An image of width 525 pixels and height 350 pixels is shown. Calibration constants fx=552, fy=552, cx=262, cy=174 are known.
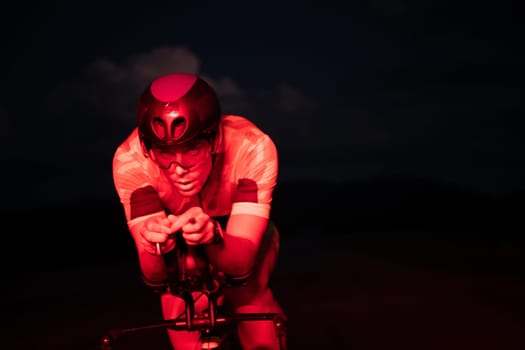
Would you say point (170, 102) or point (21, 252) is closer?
point (170, 102)

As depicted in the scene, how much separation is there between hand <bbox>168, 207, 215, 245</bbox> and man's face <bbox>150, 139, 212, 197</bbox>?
0.34 metres

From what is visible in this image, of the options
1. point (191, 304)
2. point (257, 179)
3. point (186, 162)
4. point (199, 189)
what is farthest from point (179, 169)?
point (191, 304)

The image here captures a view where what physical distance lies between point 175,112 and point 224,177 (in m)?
0.50

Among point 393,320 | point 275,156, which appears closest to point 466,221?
point 393,320

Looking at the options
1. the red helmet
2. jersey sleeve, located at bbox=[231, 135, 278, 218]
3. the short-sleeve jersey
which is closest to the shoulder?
the short-sleeve jersey

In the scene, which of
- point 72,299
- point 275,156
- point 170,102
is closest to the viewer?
point 170,102

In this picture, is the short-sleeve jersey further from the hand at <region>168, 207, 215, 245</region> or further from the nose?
the hand at <region>168, 207, 215, 245</region>

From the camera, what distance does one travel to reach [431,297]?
4734 mm

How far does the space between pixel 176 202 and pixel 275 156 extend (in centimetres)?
45

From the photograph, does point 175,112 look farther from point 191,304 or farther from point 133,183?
point 191,304

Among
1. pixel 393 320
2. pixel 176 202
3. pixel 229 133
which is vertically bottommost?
pixel 393 320

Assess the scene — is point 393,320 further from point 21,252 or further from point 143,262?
point 21,252

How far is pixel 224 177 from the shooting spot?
2.22 m

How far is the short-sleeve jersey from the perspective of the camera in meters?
2.06
